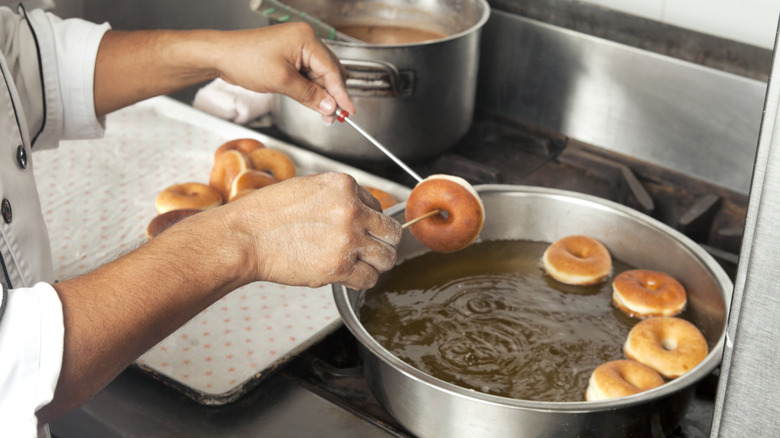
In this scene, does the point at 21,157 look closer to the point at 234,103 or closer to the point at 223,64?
the point at 223,64

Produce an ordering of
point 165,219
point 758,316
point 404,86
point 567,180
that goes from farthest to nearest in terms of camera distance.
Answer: point 567,180
point 404,86
point 165,219
point 758,316

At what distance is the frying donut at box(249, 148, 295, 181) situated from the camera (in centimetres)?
183

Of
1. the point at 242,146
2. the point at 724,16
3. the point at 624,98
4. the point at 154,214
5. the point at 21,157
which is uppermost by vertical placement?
the point at 724,16

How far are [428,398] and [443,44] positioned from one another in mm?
920

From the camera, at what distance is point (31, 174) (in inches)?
50.4

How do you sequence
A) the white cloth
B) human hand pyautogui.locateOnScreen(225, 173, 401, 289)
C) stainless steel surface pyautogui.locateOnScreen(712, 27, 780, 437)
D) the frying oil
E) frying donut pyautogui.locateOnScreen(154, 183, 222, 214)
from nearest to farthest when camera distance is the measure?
stainless steel surface pyautogui.locateOnScreen(712, 27, 780, 437), human hand pyautogui.locateOnScreen(225, 173, 401, 289), the frying oil, frying donut pyautogui.locateOnScreen(154, 183, 222, 214), the white cloth

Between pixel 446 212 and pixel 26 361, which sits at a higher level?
pixel 26 361

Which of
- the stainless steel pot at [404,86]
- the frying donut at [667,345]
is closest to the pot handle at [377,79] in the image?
the stainless steel pot at [404,86]

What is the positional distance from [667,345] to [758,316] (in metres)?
0.71

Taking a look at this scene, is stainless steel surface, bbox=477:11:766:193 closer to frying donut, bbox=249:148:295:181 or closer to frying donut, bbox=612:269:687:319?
frying donut, bbox=612:269:687:319

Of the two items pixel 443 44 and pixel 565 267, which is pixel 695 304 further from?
pixel 443 44

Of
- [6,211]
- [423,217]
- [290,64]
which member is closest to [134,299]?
[6,211]

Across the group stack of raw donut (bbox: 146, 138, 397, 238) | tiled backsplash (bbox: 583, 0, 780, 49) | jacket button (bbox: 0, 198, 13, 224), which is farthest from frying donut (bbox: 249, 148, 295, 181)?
tiled backsplash (bbox: 583, 0, 780, 49)

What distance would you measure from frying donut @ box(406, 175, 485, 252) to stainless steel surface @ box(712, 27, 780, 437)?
2.03 feet
